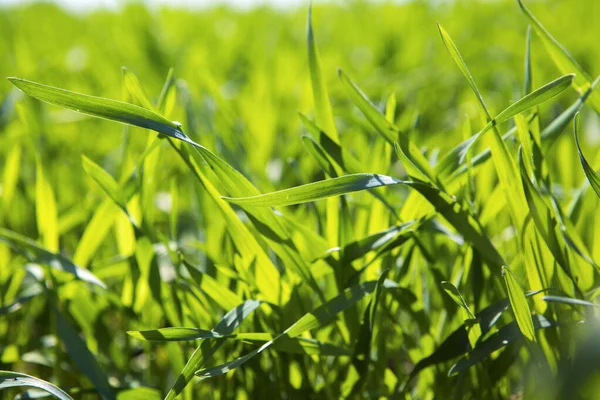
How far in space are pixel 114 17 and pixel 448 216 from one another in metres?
2.85

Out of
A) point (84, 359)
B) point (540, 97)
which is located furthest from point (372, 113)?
point (84, 359)

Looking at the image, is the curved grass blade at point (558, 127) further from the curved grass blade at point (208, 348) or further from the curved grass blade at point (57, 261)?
the curved grass blade at point (57, 261)

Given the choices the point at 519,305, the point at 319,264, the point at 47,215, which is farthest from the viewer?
the point at 47,215

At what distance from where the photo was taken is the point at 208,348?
582 millimetres

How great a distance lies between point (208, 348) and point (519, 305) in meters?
0.27

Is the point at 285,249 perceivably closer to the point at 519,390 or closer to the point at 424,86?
the point at 519,390

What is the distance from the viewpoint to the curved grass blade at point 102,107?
541 mm

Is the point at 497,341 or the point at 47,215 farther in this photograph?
the point at 47,215

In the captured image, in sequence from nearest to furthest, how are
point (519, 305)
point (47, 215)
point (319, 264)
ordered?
point (519, 305), point (319, 264), point (47, 215)

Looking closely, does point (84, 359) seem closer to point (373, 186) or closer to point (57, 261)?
point (57, 261)

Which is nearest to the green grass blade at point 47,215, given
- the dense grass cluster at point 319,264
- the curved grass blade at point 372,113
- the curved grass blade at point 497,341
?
the dense grass cluster at point 319,264

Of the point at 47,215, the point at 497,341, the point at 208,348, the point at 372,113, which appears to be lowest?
the point at 497,341

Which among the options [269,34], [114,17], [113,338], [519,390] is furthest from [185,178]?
[114,17]

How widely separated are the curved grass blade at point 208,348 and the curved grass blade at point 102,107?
0.54 feet
